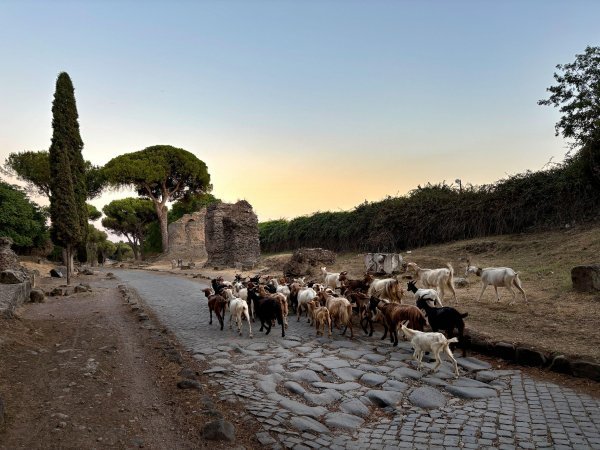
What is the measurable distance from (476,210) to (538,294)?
13538mm

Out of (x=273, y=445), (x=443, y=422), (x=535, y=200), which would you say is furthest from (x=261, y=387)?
(x=535, y=200)

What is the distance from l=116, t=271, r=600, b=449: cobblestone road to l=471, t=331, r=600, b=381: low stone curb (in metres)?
0.41

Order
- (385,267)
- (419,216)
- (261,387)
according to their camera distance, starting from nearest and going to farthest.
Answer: (261,387)
(385,267)
(419,216)

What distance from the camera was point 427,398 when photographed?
549 cm

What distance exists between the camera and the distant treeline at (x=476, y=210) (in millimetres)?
19656

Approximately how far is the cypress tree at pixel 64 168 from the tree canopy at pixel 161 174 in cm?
2255

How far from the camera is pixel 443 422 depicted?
4.79 m

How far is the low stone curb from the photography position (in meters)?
5.96

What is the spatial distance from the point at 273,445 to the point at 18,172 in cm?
4945

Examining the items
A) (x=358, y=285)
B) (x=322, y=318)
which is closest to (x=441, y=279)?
(x=358, y=285)

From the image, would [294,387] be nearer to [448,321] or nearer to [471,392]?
[471,392]

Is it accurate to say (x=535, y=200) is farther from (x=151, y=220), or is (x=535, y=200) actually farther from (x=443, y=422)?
(x=151, y=220)

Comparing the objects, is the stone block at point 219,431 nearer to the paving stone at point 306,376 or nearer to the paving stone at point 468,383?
the paving stone at point 306,376

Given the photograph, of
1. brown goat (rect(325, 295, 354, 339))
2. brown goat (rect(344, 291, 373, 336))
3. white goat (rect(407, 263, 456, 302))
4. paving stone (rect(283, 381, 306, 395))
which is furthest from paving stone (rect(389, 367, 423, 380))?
white goat (rect(407, 263, 456, 302))
